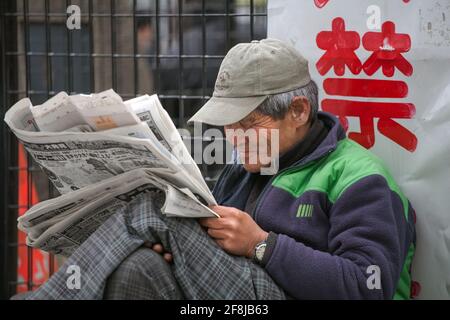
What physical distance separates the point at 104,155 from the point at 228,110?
1.37 feet

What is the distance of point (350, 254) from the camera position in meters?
2.13

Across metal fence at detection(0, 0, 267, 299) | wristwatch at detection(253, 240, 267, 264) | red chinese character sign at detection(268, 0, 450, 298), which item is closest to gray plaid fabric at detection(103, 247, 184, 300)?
wristwatch at detection(253, 240, 267, 264)

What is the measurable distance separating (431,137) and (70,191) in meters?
1.14

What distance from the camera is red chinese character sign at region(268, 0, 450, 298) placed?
258cm

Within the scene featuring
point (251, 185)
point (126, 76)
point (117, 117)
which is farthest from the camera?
point (126, 76)

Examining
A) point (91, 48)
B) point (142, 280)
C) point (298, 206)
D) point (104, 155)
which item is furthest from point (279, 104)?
point (91, 48)

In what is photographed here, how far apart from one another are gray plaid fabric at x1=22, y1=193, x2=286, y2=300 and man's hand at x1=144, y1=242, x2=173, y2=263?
0.01 meters

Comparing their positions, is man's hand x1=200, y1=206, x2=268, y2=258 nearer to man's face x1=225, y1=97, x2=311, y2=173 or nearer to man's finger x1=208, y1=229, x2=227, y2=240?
man's finger x1=208, y1=229, x2=227, y2=240

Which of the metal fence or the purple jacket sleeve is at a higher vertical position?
the metal fence

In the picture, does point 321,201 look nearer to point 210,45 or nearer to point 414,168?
point 414,168

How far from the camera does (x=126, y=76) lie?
370 centimetres

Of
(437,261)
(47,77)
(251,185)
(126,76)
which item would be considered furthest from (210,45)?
(437,261)

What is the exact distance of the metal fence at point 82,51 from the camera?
124 inches

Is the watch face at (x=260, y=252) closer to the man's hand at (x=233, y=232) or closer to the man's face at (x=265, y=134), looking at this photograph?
A: the man's hand at (x=233, y=232)
